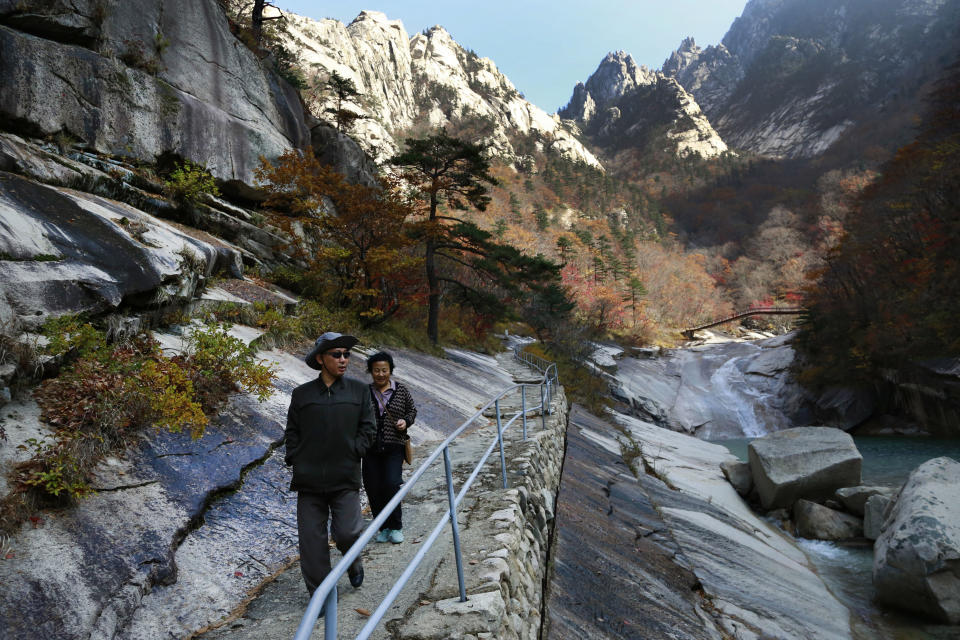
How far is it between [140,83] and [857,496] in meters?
19.8

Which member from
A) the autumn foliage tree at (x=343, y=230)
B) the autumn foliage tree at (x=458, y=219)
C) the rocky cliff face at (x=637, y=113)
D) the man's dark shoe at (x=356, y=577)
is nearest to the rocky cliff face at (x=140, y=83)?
the autumn foliage tree at (x=343, y=230)

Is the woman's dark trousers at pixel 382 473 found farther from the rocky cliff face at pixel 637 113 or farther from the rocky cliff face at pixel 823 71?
the rocky cliff face at pixel 637 113

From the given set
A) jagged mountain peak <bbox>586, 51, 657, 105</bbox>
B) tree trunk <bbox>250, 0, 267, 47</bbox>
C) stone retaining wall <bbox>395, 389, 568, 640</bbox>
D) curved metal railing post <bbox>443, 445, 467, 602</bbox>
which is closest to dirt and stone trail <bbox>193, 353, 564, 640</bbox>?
stone retaining wall <bbox>395, 389, 568, 640</bbox>

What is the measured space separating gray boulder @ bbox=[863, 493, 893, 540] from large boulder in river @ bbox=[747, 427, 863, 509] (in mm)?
1459

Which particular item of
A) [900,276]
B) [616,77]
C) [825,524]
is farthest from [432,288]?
[616,77]

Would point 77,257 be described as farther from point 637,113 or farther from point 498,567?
point 637,113

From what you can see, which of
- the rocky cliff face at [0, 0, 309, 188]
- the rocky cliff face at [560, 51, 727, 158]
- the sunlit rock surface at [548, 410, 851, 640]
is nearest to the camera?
the sunlit rock surface at [548, 410, 851, 640]

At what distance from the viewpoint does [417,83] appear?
10800cm

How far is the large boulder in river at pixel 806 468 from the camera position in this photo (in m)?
11.1

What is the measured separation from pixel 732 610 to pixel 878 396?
25.6 m

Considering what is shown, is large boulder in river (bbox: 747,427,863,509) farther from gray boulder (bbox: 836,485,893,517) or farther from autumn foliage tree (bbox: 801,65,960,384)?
autumn foliage tree (bbox: 801,65,960,384)

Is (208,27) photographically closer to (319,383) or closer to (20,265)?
(20,265)

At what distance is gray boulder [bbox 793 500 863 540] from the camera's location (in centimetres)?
977

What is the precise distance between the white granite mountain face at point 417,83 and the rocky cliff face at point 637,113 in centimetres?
2949
